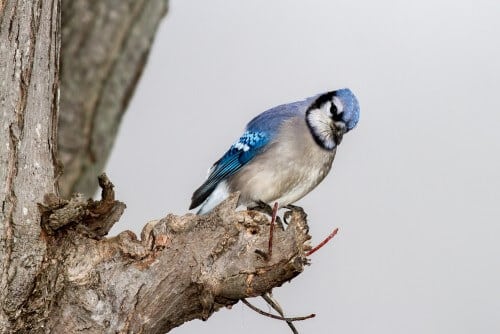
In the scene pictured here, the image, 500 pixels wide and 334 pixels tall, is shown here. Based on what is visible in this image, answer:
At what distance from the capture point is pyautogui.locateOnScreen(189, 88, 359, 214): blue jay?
2.43 m

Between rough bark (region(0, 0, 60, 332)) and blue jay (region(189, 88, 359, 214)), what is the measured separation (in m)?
0.75

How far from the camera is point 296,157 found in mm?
2455

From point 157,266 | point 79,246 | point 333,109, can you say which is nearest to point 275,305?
point 157,266

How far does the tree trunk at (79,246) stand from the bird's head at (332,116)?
57 cm

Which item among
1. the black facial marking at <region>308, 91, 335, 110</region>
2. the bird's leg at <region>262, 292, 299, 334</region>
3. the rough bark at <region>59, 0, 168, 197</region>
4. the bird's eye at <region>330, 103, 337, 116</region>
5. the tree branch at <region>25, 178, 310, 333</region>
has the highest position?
the rough bark at <region>59, 0, 168, 197</region>

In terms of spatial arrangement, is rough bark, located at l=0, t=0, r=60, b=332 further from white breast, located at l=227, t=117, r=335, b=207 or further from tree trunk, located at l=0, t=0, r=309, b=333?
white breast, located at l=227, t=117, r=335, b=207

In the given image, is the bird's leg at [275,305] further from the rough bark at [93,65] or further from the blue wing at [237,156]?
the rough bark at [93,65]

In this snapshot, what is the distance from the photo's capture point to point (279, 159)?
247 cm

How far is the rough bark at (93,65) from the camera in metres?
2.49

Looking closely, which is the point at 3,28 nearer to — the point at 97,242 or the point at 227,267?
the point at 97,242

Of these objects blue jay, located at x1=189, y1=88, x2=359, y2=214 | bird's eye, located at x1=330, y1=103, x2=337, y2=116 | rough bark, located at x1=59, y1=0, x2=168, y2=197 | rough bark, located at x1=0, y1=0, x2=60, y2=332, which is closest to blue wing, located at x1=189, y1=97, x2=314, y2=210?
blue jay, located at x1=189, y1=88, x2=359, y2=214

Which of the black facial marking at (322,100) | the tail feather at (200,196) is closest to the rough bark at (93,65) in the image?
the tail feather at (200,196)

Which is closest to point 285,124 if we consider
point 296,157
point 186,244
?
point 296,157

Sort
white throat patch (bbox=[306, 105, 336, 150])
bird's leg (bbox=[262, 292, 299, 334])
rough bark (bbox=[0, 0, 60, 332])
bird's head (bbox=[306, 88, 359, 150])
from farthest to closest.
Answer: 1. white throat patch (bbox=[306, 105, 336, 150])
2. bird's head (bbox=[306, 88, 359, 150])
3. bird's leg (bbox=[262, 292, 299, 334])
4. rough bark (bbox=[0, 0, 60, 332])
